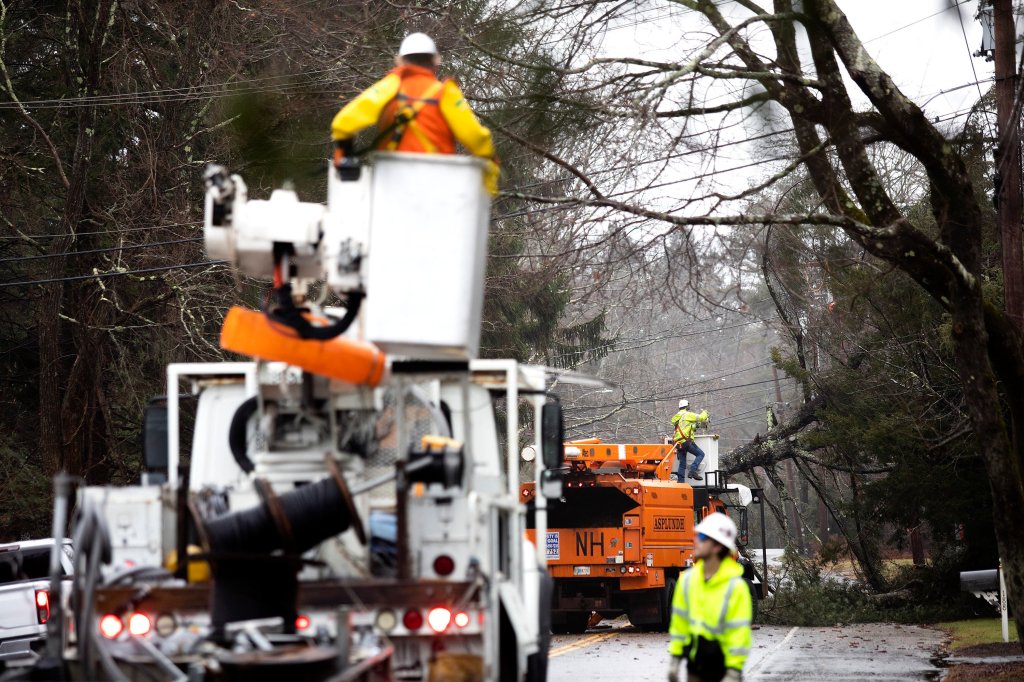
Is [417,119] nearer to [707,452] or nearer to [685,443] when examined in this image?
[685,443]

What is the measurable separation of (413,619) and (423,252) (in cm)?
184

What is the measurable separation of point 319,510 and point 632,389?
196 ft

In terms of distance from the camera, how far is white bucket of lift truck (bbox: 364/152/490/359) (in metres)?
7.20

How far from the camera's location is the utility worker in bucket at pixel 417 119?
740cm

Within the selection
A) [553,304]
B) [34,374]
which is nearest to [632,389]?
[553,304]

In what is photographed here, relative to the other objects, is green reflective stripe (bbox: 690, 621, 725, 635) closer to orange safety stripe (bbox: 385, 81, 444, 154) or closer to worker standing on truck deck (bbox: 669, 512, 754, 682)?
worker standing on truck deck (bbox: 669, 512, 754, 682)

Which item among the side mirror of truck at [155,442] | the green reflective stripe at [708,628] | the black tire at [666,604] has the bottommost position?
the black tire at [666,604]

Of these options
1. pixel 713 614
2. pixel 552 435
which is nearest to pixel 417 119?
pixel 713 614

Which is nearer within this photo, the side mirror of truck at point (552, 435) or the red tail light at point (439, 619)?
the red tail light at point (439, 619)

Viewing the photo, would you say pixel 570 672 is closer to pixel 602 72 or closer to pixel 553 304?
pixel 602 72

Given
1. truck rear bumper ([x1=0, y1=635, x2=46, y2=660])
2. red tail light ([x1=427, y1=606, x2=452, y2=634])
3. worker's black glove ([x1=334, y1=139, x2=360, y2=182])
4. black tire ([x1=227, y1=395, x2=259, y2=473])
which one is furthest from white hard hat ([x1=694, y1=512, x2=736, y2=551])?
truck rear bumper ([x1=0, y1=635, x2=46, y2=660])

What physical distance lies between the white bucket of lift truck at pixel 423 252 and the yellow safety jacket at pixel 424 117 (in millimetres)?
233

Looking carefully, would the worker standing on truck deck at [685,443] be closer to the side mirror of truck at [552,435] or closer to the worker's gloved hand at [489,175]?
the side mirror of truck at [552,435]

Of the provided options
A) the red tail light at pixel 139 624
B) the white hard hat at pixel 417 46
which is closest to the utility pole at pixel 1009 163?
the white hard hat at pixel 417 46
